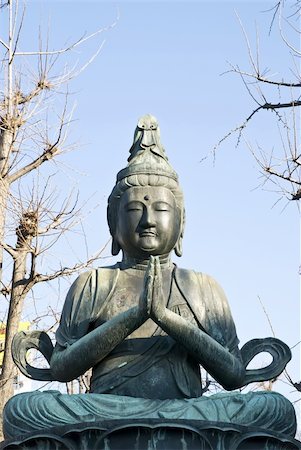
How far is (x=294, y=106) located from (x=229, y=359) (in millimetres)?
4063

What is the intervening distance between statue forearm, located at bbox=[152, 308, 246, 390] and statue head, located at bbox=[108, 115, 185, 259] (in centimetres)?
76

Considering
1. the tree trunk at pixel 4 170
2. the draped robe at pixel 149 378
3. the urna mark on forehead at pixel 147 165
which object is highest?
the tree trunk at pixel 4 170

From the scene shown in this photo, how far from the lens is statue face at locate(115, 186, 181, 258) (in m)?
6.66

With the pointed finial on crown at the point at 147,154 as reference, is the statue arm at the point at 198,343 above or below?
below

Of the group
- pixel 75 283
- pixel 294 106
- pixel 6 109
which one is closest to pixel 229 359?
pixel 75 283

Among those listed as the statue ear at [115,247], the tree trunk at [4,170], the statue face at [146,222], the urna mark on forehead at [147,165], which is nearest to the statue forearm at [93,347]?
the statue face at [146,222]

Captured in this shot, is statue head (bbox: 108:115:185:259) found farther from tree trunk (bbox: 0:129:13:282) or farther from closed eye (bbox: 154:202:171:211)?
tree trunk (bbox: 0:129:13:282)

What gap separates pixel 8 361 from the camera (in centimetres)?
1148

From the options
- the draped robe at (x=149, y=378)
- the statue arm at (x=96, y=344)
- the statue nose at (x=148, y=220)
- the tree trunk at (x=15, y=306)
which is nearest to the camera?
the draped robe at (x=149, y=378)

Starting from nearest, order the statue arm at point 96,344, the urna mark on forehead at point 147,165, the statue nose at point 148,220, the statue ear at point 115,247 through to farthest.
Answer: the statue arm at point 96,344 → the statue nose at point 148,220 → the urna mark on forehead at point 147,165 → the statue ear at point 115,247

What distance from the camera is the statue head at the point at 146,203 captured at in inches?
263

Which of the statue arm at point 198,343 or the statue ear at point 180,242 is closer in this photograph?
the statue arm at point 198,343

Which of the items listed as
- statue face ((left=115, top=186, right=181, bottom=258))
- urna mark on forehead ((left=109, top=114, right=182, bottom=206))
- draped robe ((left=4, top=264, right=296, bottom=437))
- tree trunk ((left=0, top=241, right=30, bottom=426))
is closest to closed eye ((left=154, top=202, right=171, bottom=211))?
statue face ((left=115, top=186, right=181, bottom=258))

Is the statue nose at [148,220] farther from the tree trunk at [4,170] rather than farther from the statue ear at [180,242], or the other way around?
the tree trunk at [4,170]
